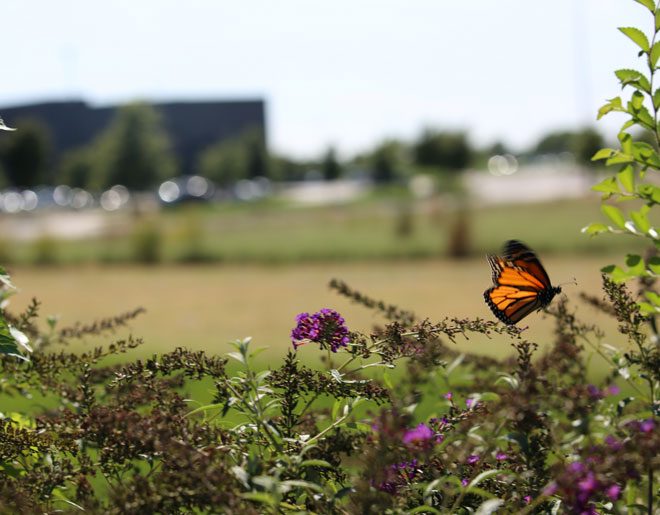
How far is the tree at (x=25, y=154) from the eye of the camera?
2339 inches

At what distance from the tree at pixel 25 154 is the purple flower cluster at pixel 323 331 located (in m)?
62.2

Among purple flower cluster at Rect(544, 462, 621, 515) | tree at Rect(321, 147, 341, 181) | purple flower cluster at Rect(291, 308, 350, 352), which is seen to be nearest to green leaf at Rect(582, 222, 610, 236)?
purple flower cluster at Rect(291, 308, 350, 352)

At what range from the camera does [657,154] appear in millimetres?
2115

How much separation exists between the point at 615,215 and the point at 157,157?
4845 cm

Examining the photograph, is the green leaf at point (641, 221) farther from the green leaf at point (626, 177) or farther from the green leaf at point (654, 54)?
the green leaf at point (654, 54)

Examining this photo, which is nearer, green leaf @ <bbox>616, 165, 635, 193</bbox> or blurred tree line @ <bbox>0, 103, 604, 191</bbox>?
green leaf @ <bbox>616, 165, 635, 193</bbox>

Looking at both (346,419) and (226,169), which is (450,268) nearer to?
(346,419)

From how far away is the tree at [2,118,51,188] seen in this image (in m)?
59.4

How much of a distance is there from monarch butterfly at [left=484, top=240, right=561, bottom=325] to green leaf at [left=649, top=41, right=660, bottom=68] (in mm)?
662

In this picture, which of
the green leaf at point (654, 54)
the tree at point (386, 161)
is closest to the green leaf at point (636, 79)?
the green leaf at point (654, 54)

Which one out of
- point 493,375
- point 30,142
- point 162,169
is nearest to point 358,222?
point 162,169

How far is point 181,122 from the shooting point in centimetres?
7988

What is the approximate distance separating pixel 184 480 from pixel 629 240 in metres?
20.4

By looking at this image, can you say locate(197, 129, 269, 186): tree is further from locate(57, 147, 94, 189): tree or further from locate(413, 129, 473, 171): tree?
locate(413, 129, 473, 171): tree
